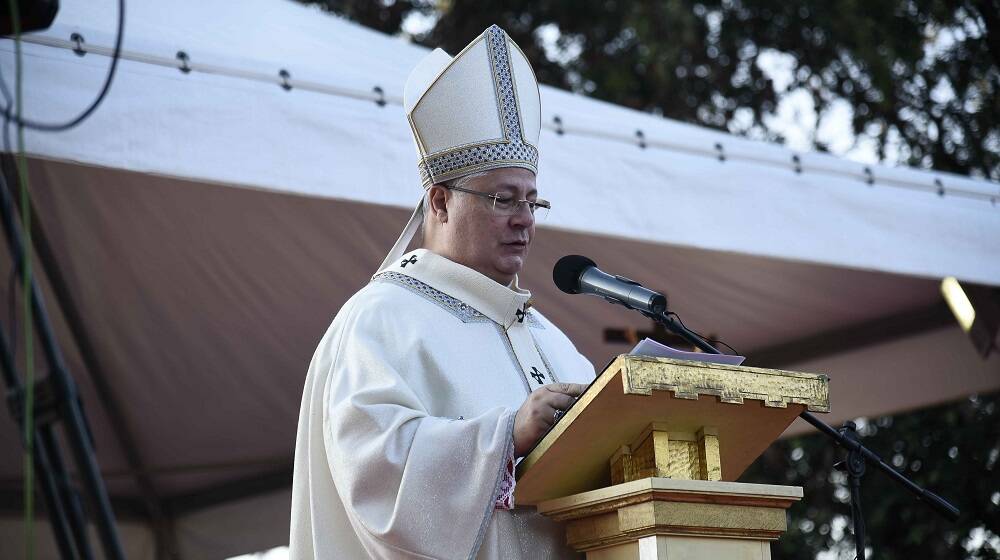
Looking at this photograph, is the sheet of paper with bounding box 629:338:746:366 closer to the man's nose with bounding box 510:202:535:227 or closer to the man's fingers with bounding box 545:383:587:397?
the man's fingers with bounding box 545:383:587:397

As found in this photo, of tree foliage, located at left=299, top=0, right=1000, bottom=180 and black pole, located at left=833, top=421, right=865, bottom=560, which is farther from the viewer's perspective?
tree foliage, located at left=299, top=0, right=1000, bottom=180

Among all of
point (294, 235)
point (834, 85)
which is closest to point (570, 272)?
point (294, 235)

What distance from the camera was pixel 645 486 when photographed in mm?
2248

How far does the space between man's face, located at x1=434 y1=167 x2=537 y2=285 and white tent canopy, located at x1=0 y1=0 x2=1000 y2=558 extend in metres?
0.56

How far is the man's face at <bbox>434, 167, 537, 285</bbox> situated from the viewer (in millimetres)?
3016

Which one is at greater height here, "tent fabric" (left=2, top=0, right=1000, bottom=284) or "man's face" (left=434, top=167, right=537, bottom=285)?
"tent fabric" (left=2, top=0, right=1000, bottom=284)

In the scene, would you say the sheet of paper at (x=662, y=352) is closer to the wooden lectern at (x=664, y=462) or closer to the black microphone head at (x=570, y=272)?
the wooden lectern at (x=664, y=462)

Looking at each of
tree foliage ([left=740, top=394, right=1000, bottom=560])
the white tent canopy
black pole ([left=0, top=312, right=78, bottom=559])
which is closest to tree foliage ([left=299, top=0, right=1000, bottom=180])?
tree foliage ([left=740, top=394, right=1000, bottom=560])

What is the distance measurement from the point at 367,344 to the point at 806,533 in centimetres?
626

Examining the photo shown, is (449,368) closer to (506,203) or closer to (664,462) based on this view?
(506,203)

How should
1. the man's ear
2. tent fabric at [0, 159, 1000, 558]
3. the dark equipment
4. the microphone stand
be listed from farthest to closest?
tent fabric at [0, 159, 1000, 558]
the man's ear
the microphone stand
the dark equipment

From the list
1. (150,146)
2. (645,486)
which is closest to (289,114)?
(150,146)

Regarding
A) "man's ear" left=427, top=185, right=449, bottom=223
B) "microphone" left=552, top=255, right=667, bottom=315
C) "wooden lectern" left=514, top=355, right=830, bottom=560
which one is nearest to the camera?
"wooden lectern" left=514, top=355, right=830, bottom=560

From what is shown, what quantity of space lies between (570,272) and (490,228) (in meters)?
0.30
